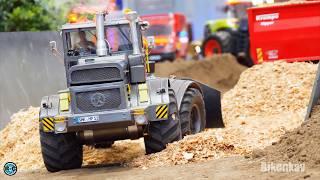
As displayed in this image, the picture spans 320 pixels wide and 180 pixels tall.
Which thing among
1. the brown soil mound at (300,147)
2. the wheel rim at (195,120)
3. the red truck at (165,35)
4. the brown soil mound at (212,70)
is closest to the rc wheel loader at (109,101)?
the wheel rim at (195,120)

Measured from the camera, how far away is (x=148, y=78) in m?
12.9

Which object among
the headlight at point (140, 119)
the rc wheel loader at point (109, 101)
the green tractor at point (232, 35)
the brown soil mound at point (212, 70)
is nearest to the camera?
the headlight at point (140, 119)

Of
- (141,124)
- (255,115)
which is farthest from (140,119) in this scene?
(255,115)

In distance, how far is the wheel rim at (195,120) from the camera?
13938 mm

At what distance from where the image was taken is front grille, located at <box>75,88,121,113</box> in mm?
11906

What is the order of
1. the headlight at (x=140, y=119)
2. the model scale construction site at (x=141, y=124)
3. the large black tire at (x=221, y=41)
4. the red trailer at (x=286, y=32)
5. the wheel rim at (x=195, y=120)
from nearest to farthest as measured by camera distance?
the model scale construction site at (x=141, y=124)
the headlight at (x=140, y=119)
the wheel rim at (x=195, y=120)
the red trailer at (x=286, y=32)
the large black tire at (x=221, y=41)

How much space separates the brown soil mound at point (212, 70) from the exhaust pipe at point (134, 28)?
556 inches

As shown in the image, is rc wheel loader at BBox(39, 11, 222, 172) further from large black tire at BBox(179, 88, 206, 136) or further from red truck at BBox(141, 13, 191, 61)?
red truck at BBox(141, 13, 191, 61)

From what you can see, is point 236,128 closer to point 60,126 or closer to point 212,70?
point 60,126

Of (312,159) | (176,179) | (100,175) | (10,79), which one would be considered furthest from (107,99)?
(10,79)

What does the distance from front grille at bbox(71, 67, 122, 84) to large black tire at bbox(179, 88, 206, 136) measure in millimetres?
1609

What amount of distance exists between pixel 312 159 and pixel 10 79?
9238 millimetres

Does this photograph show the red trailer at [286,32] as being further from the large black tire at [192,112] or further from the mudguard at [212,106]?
the large black tire at [192,112]

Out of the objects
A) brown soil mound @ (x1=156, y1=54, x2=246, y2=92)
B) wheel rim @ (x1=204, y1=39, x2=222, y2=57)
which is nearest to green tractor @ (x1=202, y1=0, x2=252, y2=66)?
wheel rim @ (x1=204, y1=39, x2=222, y2=57)
